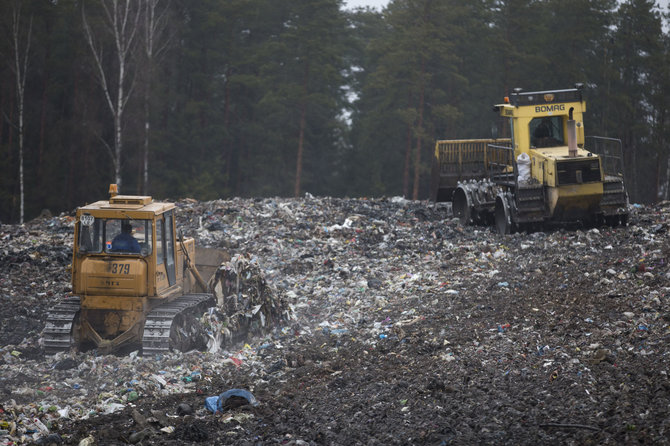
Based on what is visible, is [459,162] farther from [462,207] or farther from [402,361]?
[402,361]

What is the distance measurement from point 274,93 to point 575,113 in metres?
19.9

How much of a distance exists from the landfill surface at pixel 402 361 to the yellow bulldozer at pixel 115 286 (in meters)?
0.29

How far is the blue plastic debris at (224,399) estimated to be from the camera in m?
6.75

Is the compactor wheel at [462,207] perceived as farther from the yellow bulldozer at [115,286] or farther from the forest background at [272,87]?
the forest background at [272,87]

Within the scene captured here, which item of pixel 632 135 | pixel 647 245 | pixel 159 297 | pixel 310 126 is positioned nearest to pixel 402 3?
pixel 310 126

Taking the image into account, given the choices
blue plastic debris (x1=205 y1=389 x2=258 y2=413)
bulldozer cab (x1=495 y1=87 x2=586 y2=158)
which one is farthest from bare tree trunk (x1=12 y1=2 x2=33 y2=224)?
blue plastic debris (x1=205 y1=389 x2=258 y2=413)

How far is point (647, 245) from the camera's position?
12.4 m

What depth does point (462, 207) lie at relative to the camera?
17938mm

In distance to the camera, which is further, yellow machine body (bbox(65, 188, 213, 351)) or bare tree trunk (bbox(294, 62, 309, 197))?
bare tree trunk (bbox(294, 62, 309, 197))

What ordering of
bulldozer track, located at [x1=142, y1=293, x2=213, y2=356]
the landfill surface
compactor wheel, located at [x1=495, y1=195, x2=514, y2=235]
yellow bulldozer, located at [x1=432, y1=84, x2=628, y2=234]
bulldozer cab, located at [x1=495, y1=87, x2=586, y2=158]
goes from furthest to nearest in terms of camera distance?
bulldozer cab, located at [x1=495, y1=87, x2=586, y2=158]
compactor wheel, located at [x1=495, y1=195, x2=514, y2=235]
yellow bulldozer, located at [x1=432, y1=84, x2=628, y2=234]
bulldozer track, located at [x1=142, y1=293, x2=213, y2=356]
the landfill surface

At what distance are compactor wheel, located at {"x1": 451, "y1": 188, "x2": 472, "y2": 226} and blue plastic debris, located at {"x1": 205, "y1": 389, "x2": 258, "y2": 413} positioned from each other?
1109 centimetres

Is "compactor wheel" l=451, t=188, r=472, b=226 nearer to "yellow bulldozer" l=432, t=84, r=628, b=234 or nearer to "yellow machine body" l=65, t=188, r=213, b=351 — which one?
"yellow bulldozer" l=432, t=84, r=628, b=234

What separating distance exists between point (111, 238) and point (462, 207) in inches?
447

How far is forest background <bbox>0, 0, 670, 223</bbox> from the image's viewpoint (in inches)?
1144
